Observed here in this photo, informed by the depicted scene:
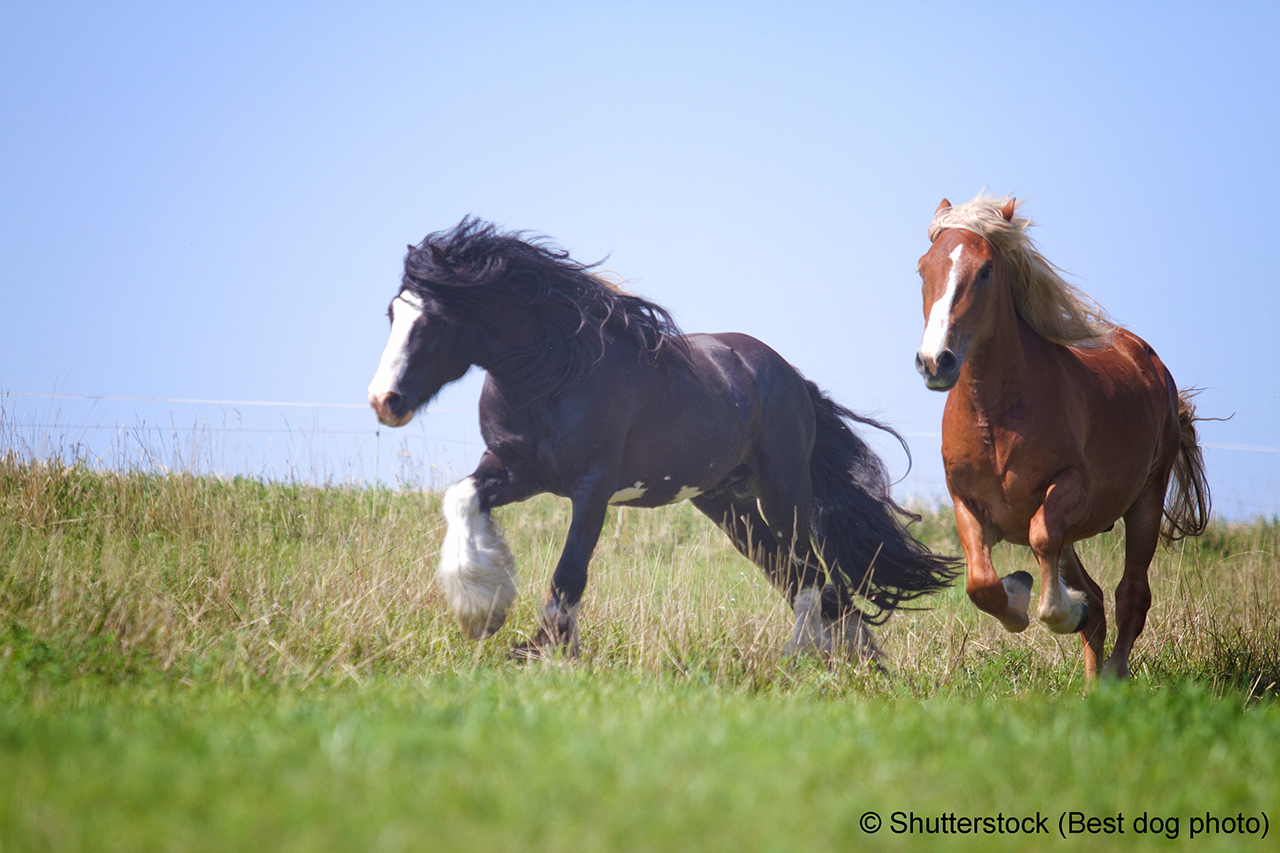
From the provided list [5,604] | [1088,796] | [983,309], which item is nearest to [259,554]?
[5,604]

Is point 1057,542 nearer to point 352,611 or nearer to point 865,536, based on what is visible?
point 865,536

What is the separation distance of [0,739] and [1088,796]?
3224mm

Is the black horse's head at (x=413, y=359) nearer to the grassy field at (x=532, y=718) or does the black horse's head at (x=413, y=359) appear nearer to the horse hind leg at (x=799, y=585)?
the grassy field at (x=532, y=718)

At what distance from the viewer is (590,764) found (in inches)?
111

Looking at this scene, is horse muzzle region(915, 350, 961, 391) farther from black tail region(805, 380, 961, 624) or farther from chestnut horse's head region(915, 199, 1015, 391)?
black tail region(805, 380, 961, 624)

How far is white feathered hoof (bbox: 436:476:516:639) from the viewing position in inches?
210

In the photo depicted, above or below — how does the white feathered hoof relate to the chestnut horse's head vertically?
below

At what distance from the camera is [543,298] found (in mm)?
5922

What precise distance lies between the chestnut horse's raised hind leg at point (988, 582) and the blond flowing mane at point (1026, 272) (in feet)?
3.86

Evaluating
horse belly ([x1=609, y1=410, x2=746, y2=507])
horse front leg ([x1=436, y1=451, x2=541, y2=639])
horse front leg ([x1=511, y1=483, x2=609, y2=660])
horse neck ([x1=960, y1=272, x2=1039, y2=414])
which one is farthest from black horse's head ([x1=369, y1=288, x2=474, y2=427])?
horse neck ([x1=960, y1=272, x2=1039, y2=414])

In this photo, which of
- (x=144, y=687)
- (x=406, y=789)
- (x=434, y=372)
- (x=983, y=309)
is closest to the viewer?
(x=406, y=789)

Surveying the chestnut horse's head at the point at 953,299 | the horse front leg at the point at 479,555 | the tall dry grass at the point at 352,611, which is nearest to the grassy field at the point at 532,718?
the tall dry grass at the point at 352,611

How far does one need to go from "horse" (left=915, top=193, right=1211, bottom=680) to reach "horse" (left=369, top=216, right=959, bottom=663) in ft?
4.06

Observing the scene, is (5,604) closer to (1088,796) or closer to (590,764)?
(590,764)
